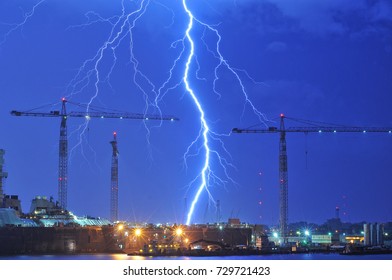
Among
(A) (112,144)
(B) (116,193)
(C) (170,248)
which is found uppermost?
(A) (112,144)

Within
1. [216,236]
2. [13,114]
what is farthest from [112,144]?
[216,236]

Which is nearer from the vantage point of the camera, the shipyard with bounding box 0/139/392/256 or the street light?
the shipyard with bounding box 0/139/392/256

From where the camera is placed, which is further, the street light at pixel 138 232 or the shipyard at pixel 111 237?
the street light at pixel 138 232

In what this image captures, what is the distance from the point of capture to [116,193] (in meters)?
106
